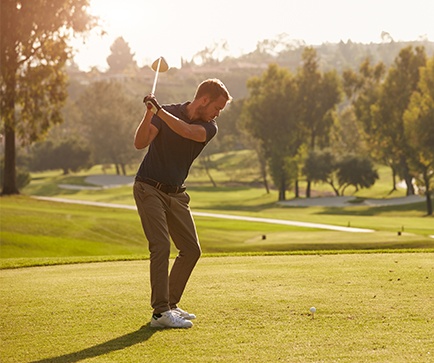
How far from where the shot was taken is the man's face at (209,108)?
8438mm

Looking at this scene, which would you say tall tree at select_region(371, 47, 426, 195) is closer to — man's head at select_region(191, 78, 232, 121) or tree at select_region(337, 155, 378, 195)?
tree at select_region(337, 155, 378, 195)

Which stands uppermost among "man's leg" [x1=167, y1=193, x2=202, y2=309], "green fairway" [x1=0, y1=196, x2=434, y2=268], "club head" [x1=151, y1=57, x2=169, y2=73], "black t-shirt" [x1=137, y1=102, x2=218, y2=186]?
"club head" [x1=151, y1=57, x2=169, y2=73]

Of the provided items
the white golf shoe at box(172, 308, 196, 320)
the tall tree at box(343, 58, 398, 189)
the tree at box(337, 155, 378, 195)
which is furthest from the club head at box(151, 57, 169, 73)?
the tree at box(337, 155, 378, 195)

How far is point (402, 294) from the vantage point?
9.51 metres

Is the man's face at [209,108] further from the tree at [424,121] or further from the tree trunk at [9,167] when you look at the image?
the tree at [424,121]

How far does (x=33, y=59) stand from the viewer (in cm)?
4384

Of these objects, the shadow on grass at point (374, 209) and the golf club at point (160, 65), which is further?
the shadow on grass at point (374, 209)

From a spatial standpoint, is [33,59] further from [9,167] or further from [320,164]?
[320,164]

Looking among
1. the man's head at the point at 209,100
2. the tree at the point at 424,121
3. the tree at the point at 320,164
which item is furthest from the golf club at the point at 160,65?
the tree at the point at 320,164

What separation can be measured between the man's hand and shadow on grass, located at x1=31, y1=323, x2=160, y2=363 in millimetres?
2200

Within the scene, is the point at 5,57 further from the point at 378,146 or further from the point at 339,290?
the point at 378,146

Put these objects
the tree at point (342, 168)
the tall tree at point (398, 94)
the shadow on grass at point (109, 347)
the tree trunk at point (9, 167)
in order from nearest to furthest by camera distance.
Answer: the shadow on grass at point (109, 347), the tree trunk at point (9, 167), the tall tree at point (398, 94), the tree at point (342, 168)

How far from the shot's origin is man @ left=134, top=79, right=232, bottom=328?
27.2 feet

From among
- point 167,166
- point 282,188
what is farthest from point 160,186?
point 282,188
